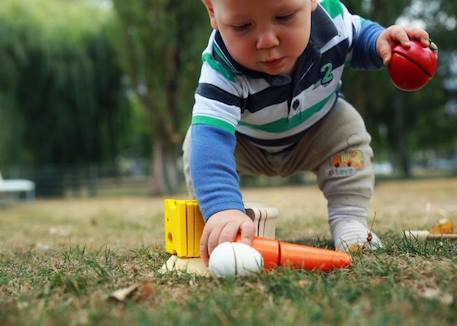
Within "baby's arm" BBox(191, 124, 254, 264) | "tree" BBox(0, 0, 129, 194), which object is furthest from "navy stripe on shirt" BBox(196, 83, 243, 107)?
"tree" BBox(0, 0, 129, 194)

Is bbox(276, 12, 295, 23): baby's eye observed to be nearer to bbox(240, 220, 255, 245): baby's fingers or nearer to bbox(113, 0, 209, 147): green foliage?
bbox(240, 220, 255, 245): baby's fingers

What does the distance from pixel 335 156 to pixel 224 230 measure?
888 mm

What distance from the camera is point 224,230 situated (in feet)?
5.27

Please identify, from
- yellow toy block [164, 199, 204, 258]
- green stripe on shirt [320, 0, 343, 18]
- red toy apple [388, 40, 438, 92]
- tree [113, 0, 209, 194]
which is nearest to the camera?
yellow toy block [164, 199, 204, 258]

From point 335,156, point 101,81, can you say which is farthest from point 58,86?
point 335,156

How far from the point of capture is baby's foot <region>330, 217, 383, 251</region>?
201cm

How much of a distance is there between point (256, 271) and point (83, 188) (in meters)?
13.0

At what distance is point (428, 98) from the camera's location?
61.8ft

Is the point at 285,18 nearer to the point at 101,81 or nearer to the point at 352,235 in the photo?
the point at 352,235

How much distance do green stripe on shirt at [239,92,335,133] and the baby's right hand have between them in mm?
589

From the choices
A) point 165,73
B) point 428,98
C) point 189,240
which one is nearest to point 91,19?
point 165,73

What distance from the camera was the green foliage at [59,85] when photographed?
1241cm

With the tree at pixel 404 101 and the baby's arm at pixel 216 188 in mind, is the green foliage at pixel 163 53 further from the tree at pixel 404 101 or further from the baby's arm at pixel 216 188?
the baby's arm at pixel 216 188

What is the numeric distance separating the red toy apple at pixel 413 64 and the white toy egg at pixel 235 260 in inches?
34.6
